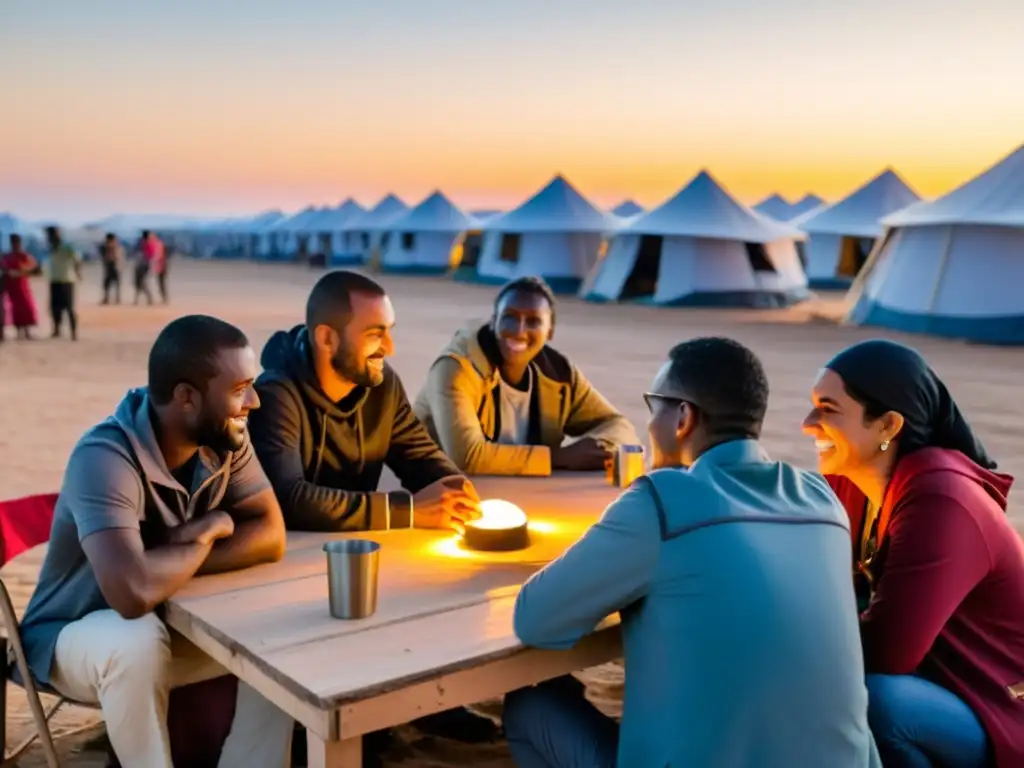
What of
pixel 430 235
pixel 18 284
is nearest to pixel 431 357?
pixel 18 284

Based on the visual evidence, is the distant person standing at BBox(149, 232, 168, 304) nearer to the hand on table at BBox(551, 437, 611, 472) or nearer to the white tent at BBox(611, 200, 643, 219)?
the hand on table at BBox(551, 437, 611, 472)

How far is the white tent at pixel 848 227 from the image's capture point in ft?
83.3

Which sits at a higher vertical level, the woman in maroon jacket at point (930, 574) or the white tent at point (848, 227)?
the white tent at point (848, 227)

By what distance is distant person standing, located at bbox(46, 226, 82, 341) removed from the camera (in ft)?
41.9

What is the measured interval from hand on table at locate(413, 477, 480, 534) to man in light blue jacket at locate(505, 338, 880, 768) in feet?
2.51

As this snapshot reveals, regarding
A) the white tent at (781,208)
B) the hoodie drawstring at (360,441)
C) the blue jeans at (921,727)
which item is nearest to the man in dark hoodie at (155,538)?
the hoodie drawstring at (360,441)

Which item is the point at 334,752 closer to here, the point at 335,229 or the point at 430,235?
the point at 430,235

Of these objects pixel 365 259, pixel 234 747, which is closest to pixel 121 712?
pixel 234 747

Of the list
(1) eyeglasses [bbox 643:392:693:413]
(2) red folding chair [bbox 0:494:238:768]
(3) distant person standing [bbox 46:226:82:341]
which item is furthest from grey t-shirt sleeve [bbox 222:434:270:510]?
(3) distant person standing [bbox 46:226:82:341]

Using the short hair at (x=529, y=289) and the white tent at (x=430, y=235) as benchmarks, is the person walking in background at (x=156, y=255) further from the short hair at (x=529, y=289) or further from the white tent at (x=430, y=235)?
the short hair at (x=529, y=289)

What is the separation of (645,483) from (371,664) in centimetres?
57

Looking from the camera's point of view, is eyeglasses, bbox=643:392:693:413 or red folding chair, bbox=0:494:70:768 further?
red folding chair, bbox=0:494:70:768

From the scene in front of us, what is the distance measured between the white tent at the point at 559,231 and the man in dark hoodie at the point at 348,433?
20704mm

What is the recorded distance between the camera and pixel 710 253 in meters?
20.3
